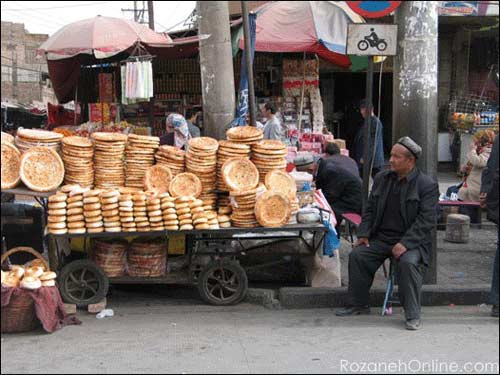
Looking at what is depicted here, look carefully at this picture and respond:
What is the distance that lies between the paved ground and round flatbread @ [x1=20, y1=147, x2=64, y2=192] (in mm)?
1241

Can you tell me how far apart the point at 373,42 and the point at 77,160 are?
3052 mm

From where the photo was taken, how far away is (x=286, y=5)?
38.5 ft

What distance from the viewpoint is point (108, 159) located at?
619 cm

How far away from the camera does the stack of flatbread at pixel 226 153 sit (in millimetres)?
6246

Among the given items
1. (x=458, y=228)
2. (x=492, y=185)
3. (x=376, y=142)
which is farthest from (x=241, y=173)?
(x=458, y=228)

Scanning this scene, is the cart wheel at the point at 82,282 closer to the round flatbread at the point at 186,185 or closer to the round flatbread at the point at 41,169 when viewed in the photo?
the round flatbread at the point at 41,169

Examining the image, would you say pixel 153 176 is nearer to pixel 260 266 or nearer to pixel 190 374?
pixel 260 266

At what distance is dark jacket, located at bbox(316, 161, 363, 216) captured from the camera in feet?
24.5

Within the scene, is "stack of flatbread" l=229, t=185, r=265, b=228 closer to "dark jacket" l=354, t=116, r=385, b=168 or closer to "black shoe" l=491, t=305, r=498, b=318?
"black shoe" l=491, t=305, r=498, b=318

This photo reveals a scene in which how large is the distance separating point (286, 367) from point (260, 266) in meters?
2.23

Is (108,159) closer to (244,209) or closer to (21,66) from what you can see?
(244,209)

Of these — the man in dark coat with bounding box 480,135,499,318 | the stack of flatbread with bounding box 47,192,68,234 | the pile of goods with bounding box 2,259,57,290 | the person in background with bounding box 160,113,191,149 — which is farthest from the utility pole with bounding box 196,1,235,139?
the man in dark coat with bounding box 480,135,499,318

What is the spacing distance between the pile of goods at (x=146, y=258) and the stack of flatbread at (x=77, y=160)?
77 centimetres

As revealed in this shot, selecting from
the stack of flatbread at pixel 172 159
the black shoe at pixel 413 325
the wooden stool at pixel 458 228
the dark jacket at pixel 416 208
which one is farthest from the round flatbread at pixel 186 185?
the wooden stool at pixel 458 228
